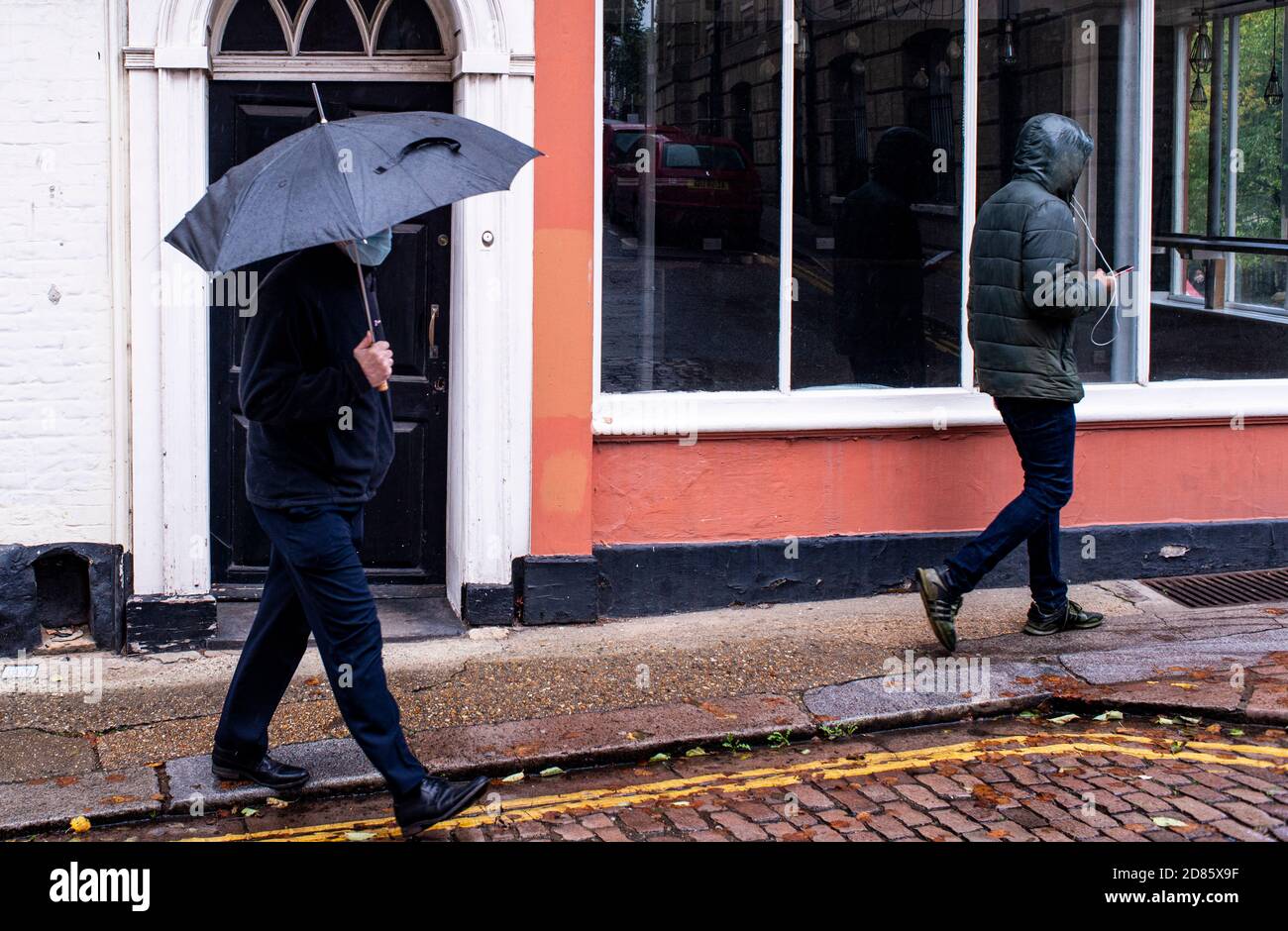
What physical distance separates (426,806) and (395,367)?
3.23 meters

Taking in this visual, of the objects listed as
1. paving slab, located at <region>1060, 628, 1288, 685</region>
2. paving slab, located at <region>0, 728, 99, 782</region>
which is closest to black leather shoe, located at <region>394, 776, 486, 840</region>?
paving slab, located at <region>0, 728, 99, 782</region>

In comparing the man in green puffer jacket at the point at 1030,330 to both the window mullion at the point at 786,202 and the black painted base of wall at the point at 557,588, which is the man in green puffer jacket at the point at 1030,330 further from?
the black painted base of wall at the point at 557,588

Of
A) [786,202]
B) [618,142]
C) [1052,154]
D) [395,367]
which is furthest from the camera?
[786,202]

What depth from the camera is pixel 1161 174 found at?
8320mm

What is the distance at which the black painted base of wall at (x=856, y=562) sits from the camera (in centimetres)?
764

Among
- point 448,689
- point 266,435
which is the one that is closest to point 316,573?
point 266,435

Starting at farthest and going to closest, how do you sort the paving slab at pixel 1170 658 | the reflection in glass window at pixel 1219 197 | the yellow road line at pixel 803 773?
the reflection in glass window at pixel 1219 197, the paving slab at pixel 1170 658, the yellow road line at pixel 803 773

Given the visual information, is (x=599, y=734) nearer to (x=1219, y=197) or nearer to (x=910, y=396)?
(x=910, y=396)

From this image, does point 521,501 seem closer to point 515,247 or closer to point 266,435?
point 515,247

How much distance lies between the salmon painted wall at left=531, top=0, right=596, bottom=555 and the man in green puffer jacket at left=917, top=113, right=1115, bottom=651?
1.76 metres

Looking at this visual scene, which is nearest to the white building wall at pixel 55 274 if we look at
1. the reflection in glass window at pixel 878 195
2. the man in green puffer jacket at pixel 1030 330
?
the reflection in glass window at pixel 878 195

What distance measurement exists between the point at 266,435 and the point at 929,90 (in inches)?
172

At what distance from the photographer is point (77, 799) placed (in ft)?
17.7

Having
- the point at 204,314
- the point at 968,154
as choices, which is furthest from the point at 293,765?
the point at 968,154
